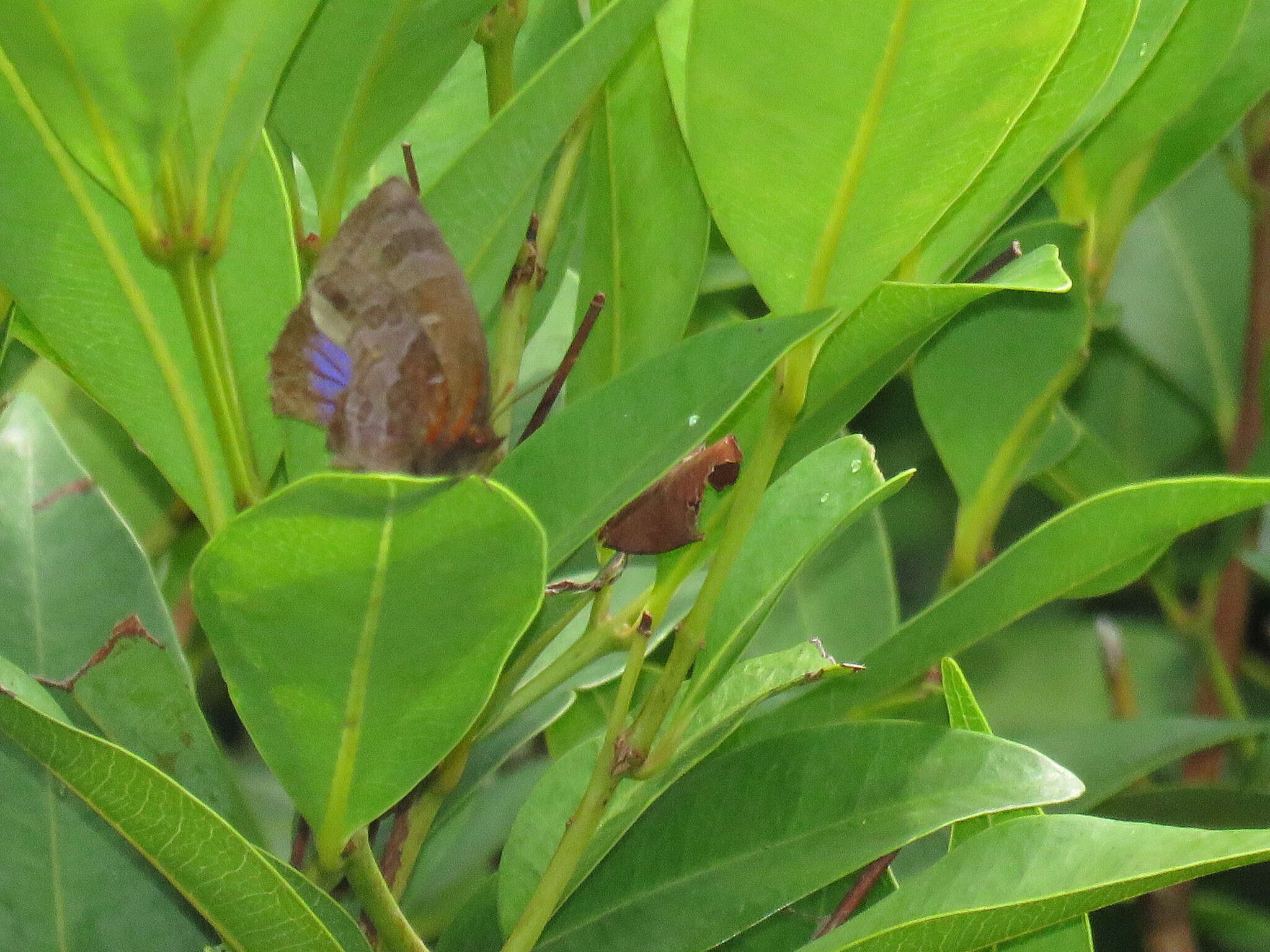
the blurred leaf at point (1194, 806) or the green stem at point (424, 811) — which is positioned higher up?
the green stem at point (424, 811)

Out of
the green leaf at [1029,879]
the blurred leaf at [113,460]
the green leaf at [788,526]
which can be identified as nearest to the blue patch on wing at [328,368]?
the green leaf at [788,526]

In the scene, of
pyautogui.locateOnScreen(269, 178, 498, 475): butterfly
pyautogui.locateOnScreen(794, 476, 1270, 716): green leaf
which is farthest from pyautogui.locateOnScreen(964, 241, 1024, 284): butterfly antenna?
pyautogui.locateOnScreen(269, 178, 498, 475): butterfly

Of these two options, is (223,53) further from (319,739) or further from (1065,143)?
(1065,143)

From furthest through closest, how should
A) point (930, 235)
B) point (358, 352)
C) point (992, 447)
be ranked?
1. point (992, 447)
2. point (930, 235)
3. point (358, 352)

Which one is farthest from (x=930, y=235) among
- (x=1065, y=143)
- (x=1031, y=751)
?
(x=1031, y=751)

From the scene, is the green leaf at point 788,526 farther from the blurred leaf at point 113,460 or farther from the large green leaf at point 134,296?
the blurred leaf at point 113,460

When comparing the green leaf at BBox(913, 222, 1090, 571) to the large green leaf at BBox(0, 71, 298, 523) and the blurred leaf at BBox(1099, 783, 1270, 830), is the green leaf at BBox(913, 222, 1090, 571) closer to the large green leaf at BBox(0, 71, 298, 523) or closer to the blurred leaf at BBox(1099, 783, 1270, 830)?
the blurred leaf at BBox(1099, 783, 1270, 830)
